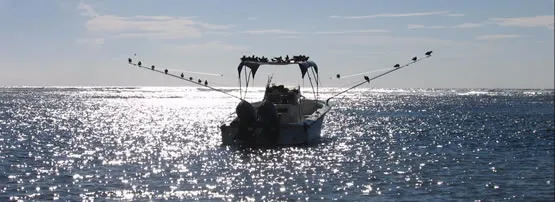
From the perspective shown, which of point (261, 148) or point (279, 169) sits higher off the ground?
point (261, 148)

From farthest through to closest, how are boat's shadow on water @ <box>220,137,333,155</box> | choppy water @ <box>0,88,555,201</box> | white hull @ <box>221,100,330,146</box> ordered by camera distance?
white hull @ <box>221,100,330,146</box> < boat's shadow on water @ <box>220,137,333,155</box> < choppy water @ <box>0,88,555,201</box>

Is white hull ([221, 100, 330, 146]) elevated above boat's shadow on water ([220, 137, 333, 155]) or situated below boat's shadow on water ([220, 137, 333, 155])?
above

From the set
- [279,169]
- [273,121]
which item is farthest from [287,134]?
[279,169]

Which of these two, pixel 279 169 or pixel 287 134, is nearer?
pixel 279 169

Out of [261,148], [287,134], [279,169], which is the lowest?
[279,169]

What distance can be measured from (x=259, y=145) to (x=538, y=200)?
24528 mm

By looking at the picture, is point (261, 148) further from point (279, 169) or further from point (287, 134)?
point (279, 169)

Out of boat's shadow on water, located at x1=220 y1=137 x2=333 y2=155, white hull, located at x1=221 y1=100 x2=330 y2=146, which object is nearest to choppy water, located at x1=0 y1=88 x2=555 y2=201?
boat's shadow on water, located at x1=220 y1=137 x2=333 y2=155

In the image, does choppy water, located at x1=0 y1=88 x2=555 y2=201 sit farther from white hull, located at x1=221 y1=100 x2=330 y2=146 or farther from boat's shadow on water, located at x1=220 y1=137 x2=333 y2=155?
white hull, located at x1=221 y1=100 x2=330 y2=146

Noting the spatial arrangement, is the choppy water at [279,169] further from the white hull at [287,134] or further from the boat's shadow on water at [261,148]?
the white hull at [287,134]

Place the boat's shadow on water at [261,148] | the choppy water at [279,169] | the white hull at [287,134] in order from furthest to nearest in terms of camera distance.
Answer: the white hull at [287,134]
the boat's shadow on water at [261,148]
the choppy water at [279,169]

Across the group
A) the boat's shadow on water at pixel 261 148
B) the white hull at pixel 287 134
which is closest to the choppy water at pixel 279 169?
the boat's shadow on water at pixel 261 148

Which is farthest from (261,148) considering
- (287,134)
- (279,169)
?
(279,169)

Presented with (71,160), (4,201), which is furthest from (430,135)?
(4,201)
